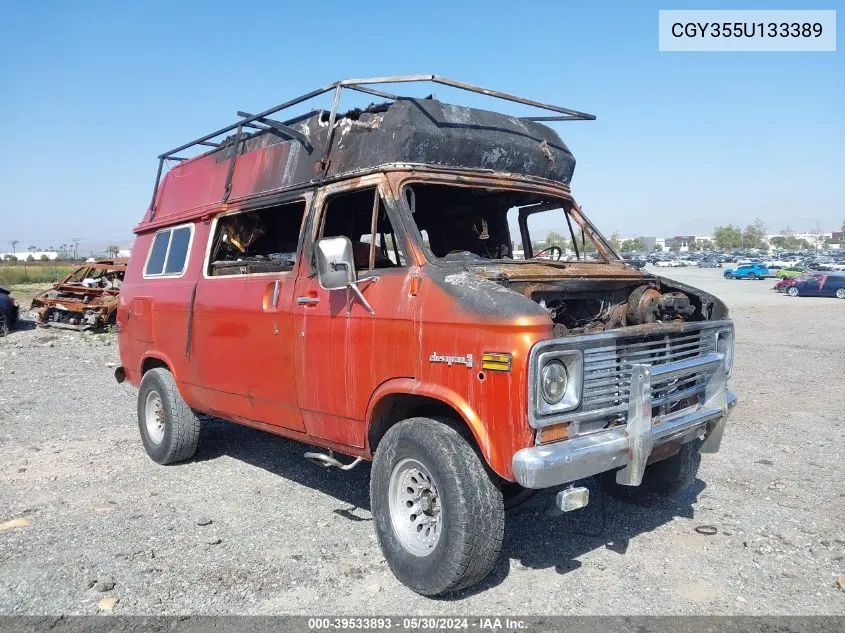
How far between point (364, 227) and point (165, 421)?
273cm

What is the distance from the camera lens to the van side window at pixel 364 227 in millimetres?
4285

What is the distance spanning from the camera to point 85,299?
674 inches

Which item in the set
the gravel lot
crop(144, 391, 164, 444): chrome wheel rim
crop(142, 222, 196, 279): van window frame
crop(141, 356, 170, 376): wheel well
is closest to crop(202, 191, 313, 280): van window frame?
crop(142, 222, 196, 279): van window frame

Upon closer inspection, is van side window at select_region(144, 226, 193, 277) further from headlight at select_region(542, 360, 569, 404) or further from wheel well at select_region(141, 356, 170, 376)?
headlight at select_region(542, 360, 569, 404)

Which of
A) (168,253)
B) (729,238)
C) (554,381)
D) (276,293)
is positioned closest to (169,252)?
(168,253)

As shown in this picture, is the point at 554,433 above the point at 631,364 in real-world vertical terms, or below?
below

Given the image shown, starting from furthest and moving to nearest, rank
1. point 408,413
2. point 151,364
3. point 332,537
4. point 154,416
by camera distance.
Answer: point 151,364 < point 154,416 < point 332,537 < point 408,413

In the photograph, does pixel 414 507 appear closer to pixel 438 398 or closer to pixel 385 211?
pixel 438 398

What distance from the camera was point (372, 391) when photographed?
3990 millimetres

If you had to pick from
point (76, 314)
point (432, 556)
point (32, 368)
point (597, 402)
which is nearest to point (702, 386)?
point (597, 402)

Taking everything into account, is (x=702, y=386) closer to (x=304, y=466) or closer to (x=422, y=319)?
(x=422, y=319)

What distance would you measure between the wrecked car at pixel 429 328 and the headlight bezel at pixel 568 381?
0.04 ft

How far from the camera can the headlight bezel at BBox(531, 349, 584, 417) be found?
3193mm

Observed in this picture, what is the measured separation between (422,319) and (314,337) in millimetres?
1032
